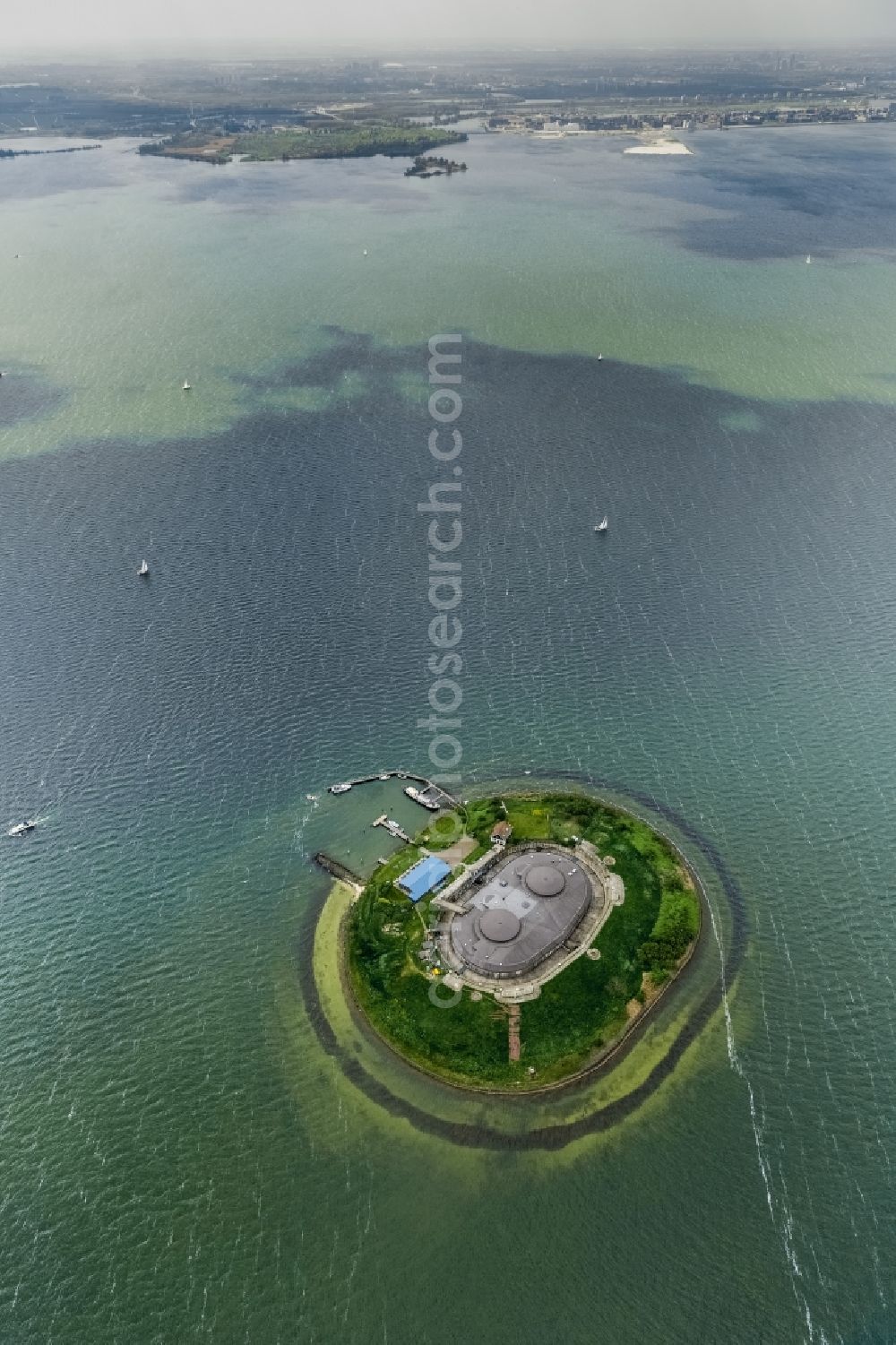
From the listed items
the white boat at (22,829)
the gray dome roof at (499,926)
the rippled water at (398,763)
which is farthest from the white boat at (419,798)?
the white boat at (22,829)

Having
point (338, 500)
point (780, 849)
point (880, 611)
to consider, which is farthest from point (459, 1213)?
point (338, 500)

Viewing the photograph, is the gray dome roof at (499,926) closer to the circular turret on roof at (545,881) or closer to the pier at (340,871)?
the circular turret on roof at (545,881)

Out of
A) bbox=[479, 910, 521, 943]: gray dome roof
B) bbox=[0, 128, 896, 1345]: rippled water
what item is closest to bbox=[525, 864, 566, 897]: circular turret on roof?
bbox=[479, 910, 521, 943]: gray dome roof

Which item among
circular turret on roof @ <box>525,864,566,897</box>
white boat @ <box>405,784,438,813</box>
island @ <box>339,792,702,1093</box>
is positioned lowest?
island @ <box>339,792,702,1093</box>

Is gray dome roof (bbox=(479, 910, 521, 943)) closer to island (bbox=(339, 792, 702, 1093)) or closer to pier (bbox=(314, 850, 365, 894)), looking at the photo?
island (bbox=(339, 792, 702, 1093))

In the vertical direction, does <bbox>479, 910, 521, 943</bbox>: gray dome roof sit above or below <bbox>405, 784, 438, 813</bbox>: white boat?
below

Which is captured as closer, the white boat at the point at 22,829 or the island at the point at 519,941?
the island at the point at 519,941

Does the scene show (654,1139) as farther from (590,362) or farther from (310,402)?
(590,362)
